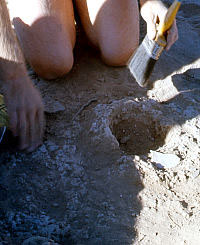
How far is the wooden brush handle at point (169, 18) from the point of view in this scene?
4.31 feet

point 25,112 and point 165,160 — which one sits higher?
point 25,112

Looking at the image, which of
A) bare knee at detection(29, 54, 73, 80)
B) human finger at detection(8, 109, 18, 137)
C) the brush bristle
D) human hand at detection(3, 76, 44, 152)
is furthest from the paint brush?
human finger at detection(8, 109, 18, 137)

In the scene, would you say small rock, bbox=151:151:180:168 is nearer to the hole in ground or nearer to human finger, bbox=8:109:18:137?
the hole in ground

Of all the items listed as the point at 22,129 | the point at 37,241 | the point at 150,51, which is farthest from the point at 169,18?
the point at 37,241

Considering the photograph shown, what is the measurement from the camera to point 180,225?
1198 millimetres

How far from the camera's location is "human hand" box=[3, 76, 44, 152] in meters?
1.41

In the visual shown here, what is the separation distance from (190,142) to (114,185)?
462 millimetres

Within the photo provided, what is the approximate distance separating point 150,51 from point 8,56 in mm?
692

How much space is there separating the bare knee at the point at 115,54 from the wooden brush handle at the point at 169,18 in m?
0.51

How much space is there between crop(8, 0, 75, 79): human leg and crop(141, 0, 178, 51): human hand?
498mm

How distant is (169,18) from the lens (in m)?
1.36

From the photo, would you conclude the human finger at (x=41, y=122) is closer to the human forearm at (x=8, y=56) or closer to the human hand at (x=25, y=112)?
the human hand at (x=25, y=112)

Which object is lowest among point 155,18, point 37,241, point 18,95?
point 37,241

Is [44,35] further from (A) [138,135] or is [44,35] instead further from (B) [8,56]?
(A) [138,135]
